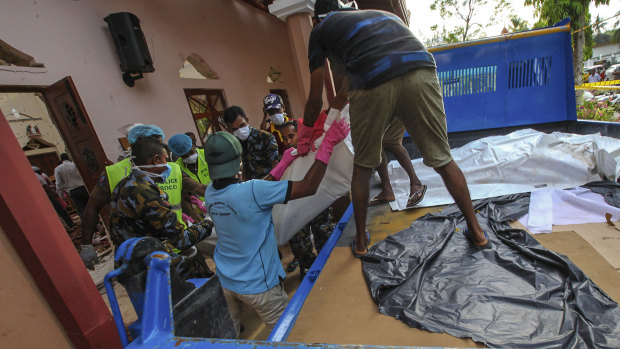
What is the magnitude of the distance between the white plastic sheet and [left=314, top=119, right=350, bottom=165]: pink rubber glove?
38cm

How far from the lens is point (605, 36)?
133 ft

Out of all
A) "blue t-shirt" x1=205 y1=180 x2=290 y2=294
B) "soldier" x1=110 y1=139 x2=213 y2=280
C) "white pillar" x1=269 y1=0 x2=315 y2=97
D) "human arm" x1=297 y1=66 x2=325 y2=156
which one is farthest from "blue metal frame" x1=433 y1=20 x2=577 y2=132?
"soldier" x1=110 y1=139 x2=213 y2=280

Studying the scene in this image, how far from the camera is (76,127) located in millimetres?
3348

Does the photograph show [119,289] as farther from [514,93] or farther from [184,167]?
[514,93]

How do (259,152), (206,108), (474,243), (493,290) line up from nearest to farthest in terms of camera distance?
1. (493,290)
2. (474,243)
3. (259,152)
4. (206,108)

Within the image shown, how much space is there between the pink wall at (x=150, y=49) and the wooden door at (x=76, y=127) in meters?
0.18

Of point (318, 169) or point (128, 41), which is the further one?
point (128, 41)

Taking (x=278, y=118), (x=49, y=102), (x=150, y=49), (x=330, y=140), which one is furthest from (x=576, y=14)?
(x=49, y=102)

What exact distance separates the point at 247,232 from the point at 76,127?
3.23 meters

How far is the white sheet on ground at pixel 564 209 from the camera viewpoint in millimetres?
1797

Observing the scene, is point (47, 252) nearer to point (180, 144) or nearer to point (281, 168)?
point (281, 168)

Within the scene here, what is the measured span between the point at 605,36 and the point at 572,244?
6152 cm

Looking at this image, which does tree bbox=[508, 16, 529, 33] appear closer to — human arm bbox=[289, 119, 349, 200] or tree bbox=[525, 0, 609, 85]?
tree bbox=[525, 0, 609, 85]

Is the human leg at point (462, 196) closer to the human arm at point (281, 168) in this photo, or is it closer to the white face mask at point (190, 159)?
the human arm at point (281, 168)
